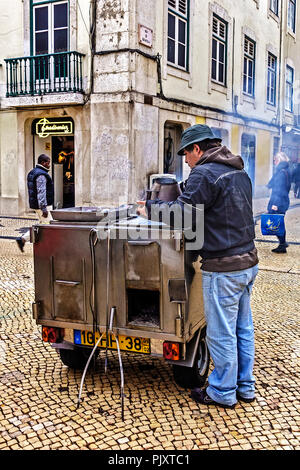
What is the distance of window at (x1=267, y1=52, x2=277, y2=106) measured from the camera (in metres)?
22.7

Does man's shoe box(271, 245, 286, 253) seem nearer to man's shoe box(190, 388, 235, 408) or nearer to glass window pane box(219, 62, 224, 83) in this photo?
man's shoe box(190, 388, 235, 408)

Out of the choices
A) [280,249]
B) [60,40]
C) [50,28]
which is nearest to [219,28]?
[60,40]

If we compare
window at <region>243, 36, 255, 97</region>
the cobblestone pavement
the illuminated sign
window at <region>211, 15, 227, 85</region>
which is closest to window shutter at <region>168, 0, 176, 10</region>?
window at <region>211, 15, 227, 85</region>

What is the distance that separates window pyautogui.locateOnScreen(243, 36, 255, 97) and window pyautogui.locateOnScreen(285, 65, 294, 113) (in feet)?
15.8

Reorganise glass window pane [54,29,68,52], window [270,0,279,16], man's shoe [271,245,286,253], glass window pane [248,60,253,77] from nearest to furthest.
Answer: man's shoe [271,245,286,253], glass window pane [54,29,68,52], glass window pane [248,60,253,77], window [270,0,279,16]

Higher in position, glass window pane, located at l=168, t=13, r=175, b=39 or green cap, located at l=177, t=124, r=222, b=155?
glass window pane, located at l=168, t=13, r=175, b=39

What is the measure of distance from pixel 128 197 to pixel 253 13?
11583 millimetres

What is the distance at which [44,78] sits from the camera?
573 inches

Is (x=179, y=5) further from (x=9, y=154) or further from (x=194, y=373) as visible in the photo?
(x=194, y=373)

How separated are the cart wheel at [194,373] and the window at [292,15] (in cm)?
2450

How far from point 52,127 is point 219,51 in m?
6.79

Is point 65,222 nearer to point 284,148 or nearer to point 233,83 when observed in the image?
point 233,83

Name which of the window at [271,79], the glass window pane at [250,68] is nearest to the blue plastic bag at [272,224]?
the glass window pane at [250,68]
